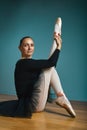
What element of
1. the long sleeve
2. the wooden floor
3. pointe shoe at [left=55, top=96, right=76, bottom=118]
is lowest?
the wooden floor

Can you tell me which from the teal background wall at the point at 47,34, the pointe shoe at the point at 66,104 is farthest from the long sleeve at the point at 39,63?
the teal background wall at the point at 47,34

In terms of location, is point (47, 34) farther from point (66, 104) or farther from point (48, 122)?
point (48, 122)

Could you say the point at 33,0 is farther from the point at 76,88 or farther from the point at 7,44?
the point at 76,88

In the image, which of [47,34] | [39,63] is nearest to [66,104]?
[39,63]

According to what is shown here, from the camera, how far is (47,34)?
264cm

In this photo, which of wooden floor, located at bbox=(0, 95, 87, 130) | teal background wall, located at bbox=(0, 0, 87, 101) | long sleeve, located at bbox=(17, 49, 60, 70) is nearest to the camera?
wooden floor, located at bbox=(0, 95, 87, 130)

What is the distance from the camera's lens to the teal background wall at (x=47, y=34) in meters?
2.54

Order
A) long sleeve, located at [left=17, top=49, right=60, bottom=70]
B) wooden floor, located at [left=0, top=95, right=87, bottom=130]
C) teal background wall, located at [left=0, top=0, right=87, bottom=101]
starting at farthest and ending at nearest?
1. teal background wall, located at [left=0, top=0, right=87, bottom=101]
2. long sleeve, located at [left=17, top=49, right=60, bottom=70]
3. wooden floor, located at [left=0, top=95, right=87, bottom=130]

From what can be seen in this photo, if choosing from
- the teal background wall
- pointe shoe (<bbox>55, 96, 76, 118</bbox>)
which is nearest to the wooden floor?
pointe shoe (<bbox>55, 96, 76, 118</bbox>)

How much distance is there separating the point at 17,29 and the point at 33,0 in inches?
13.2

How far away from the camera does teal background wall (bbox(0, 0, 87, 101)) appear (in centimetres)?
254

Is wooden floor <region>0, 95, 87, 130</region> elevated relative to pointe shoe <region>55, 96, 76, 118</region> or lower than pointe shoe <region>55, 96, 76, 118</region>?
lower

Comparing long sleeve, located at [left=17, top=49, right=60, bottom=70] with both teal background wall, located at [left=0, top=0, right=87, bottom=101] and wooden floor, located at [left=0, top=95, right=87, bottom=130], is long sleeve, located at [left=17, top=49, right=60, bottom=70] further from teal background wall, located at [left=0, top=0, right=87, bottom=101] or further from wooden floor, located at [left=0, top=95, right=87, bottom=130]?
teal background wall, located at [left=0, top=0, right=87, bottom=101]

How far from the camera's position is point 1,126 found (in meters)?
1.53
